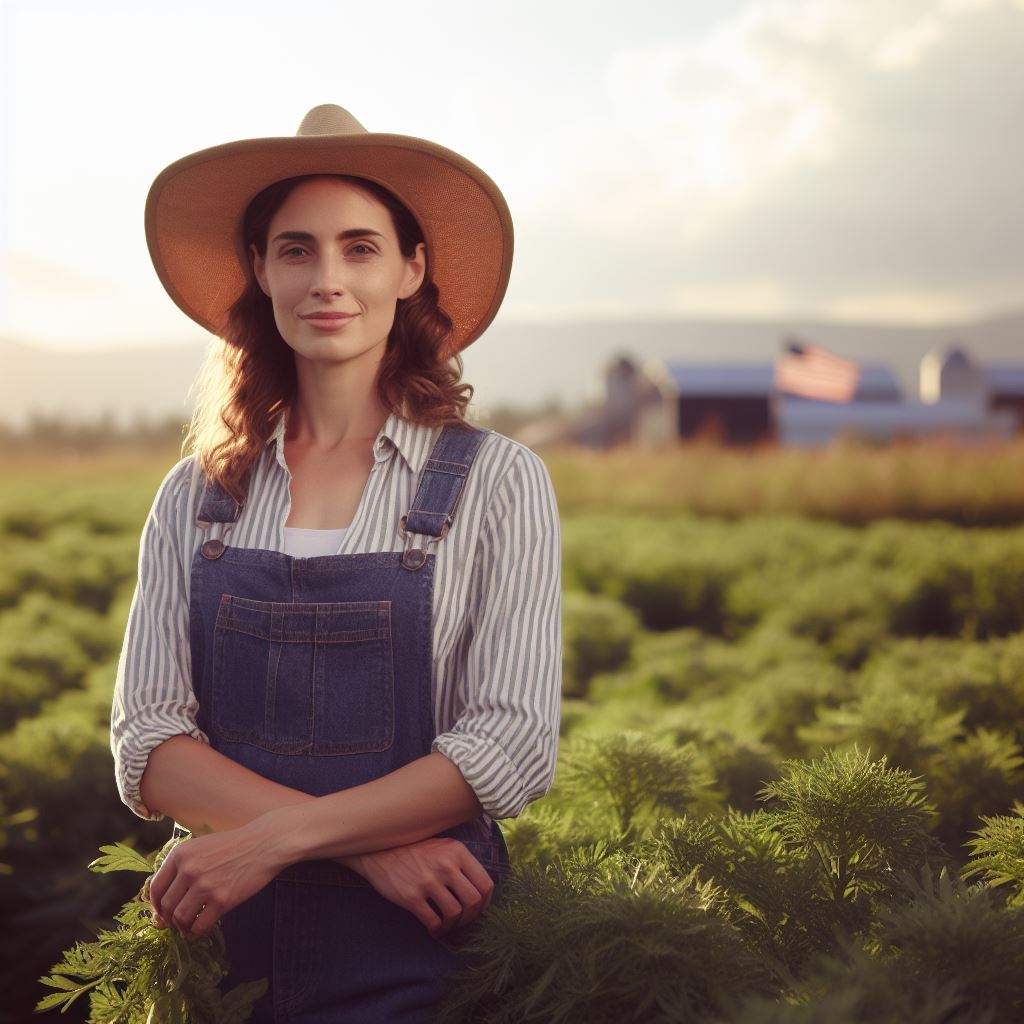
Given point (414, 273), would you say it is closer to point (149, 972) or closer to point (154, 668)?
point (154, 668)

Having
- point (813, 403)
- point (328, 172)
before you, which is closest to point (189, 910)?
point (328, 172)

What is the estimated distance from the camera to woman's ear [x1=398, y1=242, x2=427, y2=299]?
221 cm

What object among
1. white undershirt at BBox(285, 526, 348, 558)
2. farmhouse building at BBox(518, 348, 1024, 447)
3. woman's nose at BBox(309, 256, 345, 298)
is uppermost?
farmhouse building at BBox(518, 348, 1024, 447)

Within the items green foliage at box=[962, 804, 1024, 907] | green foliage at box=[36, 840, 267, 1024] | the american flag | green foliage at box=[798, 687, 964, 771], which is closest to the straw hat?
green foliage at box=[36, 840, 267, 1024]

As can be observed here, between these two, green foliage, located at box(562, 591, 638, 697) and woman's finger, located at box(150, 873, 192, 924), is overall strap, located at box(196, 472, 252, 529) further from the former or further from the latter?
green foliage, located at box(562, 591, 638, 697)

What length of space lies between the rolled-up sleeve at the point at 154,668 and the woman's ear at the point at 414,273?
56cm

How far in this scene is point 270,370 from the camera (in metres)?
2.30

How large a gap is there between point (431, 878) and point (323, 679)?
1.15 feet

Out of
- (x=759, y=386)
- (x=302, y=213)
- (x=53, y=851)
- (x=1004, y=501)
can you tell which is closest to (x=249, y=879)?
(x=302, y=213)

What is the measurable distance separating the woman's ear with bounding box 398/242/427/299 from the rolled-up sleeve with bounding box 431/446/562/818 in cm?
44

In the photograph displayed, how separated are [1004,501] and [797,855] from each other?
955 centimetres

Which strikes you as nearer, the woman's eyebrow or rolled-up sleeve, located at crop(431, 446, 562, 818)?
rolled-up sleeve, located at crop(431, 446, 562, 818)

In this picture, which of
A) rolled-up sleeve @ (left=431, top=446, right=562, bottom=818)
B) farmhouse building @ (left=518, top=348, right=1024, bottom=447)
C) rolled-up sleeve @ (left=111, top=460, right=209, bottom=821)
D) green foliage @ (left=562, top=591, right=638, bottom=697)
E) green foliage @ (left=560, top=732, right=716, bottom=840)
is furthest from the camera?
farmhouse building @ (left=518, top=348, right=1024, bottom=447)

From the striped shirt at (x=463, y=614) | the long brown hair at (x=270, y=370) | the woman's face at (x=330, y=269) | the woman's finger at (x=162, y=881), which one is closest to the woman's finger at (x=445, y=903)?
the striped shirt at (x=463, y=614)
